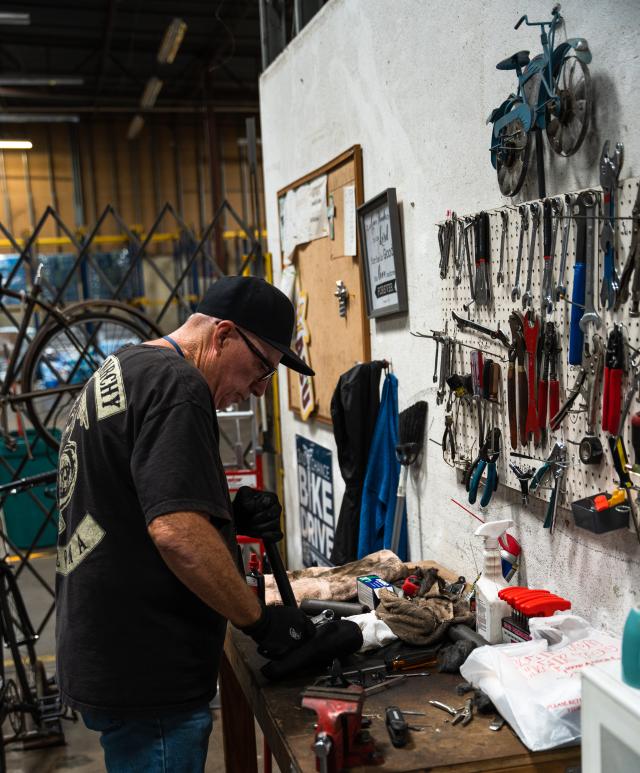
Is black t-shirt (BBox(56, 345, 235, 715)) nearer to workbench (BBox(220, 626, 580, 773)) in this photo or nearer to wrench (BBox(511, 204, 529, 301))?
workbench (BBox(220, 626, 580, 773))

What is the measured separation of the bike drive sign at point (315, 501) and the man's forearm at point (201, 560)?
1.73 meters

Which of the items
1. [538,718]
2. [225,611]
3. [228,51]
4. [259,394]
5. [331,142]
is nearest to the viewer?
[538,718]

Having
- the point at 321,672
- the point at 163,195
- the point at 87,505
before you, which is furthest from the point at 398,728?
the point at 163,195

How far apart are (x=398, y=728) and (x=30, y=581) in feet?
14.4

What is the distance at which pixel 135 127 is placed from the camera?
1040 centimetres

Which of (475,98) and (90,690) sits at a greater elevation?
(475,98)

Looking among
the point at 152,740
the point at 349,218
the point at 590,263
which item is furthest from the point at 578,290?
the point at 349,218

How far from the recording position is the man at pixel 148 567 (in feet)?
4.21

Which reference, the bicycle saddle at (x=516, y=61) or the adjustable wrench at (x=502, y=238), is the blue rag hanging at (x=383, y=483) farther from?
the bicycle saddle at (x=516, y=61)

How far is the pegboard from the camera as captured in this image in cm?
135

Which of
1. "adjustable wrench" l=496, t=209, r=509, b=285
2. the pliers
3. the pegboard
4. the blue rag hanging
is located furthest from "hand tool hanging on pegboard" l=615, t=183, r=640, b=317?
the blue rag hanging

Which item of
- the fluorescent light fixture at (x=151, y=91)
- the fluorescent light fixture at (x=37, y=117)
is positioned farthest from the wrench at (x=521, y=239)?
Answer: the fluorescent light fixture at (x=37, y=117)

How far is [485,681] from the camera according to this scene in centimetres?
138

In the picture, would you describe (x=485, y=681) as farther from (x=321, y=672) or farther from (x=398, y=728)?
(x=321, y=672)
